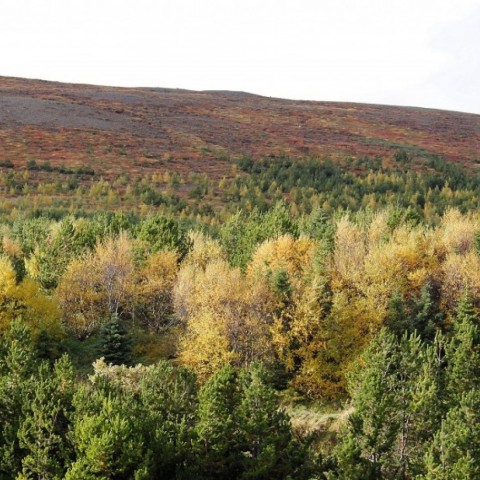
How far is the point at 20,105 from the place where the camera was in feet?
540

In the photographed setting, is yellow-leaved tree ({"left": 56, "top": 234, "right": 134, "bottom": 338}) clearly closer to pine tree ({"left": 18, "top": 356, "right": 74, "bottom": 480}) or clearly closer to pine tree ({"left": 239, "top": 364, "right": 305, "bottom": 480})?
pine tree ({"left": 18, "top": 356, "right": 74, "bottom": 480})

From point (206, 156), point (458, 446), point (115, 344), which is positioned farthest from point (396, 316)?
point (206, 156)

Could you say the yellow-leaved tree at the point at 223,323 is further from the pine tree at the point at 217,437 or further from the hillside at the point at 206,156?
the hillside at the point at 206,156

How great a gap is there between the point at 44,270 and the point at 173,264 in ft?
43.7

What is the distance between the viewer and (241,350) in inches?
2210

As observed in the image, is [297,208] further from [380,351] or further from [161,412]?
[161,412]

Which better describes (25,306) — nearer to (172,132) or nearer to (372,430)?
(372,430)

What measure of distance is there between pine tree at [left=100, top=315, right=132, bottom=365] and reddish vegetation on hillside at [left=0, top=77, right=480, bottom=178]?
285 ft

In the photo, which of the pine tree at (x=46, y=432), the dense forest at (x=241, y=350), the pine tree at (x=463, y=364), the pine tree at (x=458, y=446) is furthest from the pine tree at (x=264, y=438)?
the pine tree at (x=463, y=364)

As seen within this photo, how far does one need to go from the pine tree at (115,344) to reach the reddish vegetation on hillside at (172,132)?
8682 cm

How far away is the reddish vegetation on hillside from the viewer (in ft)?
490

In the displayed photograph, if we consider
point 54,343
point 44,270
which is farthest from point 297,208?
point 54,343

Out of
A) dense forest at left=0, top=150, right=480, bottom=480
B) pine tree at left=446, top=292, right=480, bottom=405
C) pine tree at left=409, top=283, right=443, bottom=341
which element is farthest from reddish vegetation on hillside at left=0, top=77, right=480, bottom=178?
pine tree at left=446, top=292, right=480, bottom=405

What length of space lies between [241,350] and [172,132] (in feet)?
390
